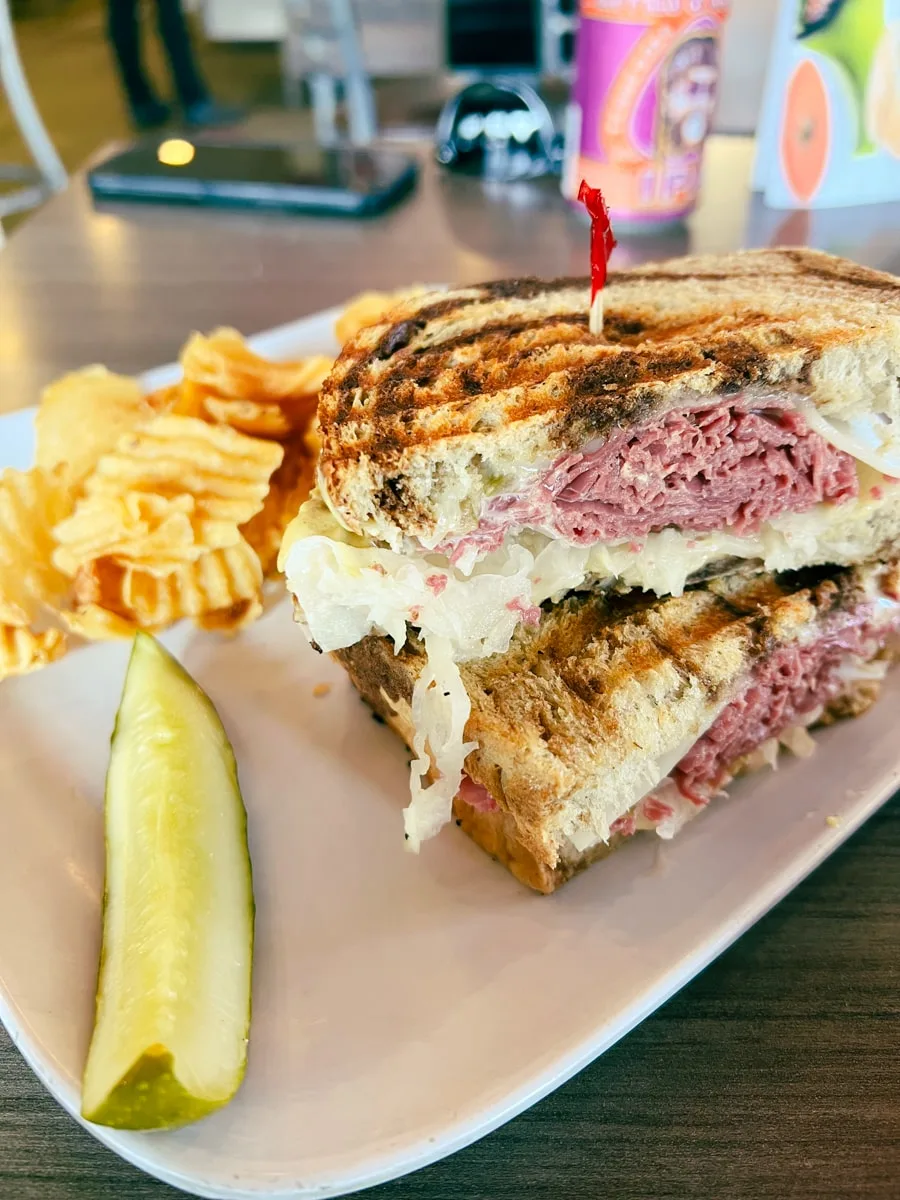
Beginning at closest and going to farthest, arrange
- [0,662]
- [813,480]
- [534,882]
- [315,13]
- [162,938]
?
[162,938]
[534,882]
[813,480]
[0,662]
[315,13]

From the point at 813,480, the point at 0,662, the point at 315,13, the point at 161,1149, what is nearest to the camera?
the point at 161,1149

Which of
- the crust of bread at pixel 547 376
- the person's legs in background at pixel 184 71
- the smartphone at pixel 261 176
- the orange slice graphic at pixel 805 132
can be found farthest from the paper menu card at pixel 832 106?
the person's legs in background at pixel 184 71

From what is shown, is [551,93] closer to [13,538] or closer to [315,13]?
[315,13]

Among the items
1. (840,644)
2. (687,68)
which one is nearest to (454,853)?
(840,644)

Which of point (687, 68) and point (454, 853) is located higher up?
point (687, 68)

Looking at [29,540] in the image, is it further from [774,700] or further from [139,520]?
[774,700]

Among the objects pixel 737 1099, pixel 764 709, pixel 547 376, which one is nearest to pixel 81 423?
pixel 547 376
